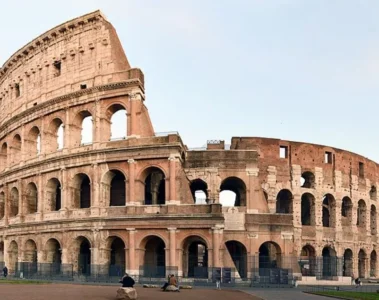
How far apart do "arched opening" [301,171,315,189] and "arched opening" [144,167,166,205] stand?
431 inches

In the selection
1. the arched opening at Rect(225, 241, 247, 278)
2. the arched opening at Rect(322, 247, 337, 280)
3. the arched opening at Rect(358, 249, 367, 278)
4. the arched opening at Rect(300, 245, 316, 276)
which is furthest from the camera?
the arched opening at Rect(358, 249, 367, 278)

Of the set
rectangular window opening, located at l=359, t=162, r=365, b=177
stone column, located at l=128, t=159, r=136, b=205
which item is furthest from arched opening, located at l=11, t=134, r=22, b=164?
rectangular window opening, located at l=359, t=162, r=365, b=177

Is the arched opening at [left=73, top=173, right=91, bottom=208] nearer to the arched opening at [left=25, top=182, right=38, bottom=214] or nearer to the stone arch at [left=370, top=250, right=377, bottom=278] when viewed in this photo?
the arched opening at [left=25, top=182, right=38, bottom=214]

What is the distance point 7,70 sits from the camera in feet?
128

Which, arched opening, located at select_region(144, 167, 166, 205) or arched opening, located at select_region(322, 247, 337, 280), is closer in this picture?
arched opening, located at select_region(144, 167, 166, 205)

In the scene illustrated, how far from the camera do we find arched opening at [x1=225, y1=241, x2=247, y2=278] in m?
29.8

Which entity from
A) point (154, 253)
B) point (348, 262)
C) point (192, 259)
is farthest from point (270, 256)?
point (348, 262)

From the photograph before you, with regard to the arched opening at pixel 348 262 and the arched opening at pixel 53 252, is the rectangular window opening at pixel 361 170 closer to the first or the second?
the arched opening at pixel 348 262

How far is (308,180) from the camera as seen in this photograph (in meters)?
36.3

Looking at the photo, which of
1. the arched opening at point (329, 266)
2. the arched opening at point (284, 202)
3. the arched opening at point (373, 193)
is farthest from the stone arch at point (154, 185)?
the arched opening at point (373, 193)

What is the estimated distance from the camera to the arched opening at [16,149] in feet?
119

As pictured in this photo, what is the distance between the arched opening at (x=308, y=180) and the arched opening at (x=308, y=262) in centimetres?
420

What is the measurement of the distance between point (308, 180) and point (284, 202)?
2299 mm

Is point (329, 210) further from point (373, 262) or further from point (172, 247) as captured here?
point (172, 247)
